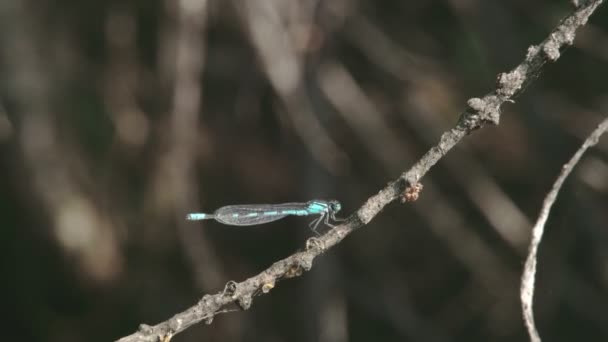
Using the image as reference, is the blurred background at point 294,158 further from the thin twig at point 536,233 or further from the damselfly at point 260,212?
the thin twig at point 536,233

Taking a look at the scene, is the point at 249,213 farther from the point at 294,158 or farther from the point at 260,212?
the point at 294,158

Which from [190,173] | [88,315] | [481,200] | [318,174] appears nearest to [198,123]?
[190,173]

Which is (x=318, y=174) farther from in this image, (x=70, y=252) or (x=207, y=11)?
(x=70, y=252)

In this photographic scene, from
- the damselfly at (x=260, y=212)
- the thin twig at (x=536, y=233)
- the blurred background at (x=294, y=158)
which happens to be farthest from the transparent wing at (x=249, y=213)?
the thin twig at (x=536, y=233)

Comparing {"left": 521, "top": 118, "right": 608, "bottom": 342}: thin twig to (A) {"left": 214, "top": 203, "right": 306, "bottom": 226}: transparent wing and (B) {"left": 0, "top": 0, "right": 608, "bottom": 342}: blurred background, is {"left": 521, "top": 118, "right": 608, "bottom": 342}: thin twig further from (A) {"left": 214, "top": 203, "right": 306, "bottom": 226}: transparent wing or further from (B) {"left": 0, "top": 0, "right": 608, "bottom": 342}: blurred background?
(B) {"left": 0, "top": 0, "right": 608, "bottom": 342}: blurred background

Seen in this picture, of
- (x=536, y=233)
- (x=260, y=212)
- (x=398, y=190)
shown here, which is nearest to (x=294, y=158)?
(x=260, y=212)

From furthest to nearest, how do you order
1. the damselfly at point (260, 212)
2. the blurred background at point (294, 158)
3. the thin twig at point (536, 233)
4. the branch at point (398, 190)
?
the blurred background at point (294, 158) < the damselfly at point (260, 212) < the thin twig at point (536, 233) < the branch at point (398, 190)

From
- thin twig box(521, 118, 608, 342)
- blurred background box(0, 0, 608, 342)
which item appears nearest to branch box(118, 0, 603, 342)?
thin twig box(521, 118, 608, 342)
